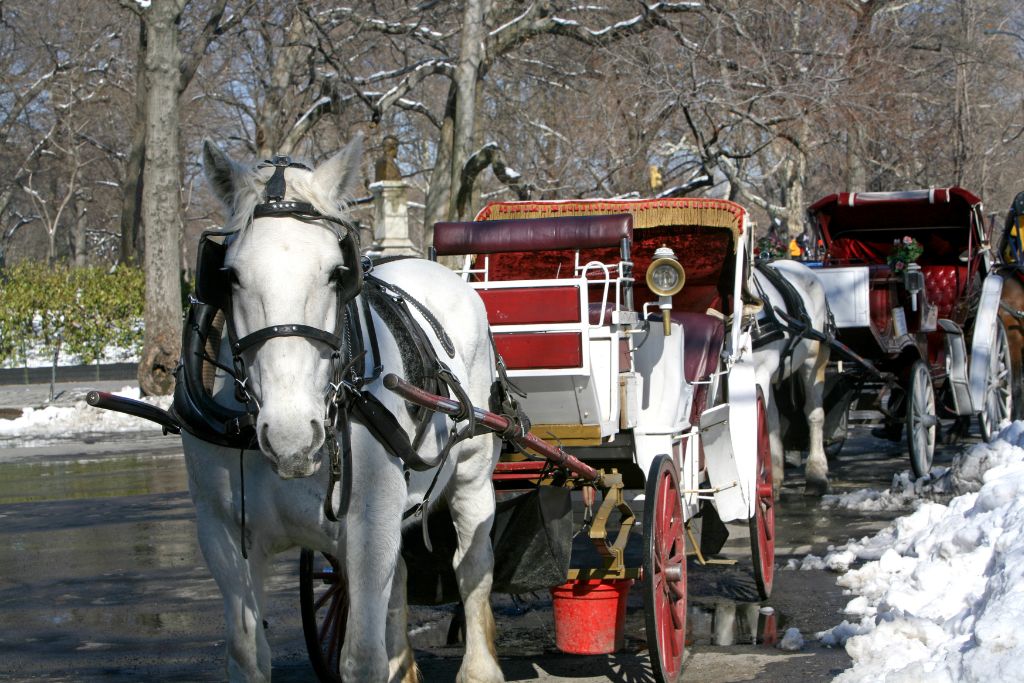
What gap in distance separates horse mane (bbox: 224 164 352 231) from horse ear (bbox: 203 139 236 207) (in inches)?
0.9

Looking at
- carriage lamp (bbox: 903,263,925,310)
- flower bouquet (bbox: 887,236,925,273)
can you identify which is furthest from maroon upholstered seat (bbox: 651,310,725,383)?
flower bouquet (bbox: 887,236,925,273)

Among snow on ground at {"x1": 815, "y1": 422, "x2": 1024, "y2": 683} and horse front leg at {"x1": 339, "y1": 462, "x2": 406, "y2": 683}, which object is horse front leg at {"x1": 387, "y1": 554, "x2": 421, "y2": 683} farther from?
snow on ground at {"x1": 815, "y1": 422, "x2": 1024, "y2": 683}

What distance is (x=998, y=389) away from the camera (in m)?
12.4

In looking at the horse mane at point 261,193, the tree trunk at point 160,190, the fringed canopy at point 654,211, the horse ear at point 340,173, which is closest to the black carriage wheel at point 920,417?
the fringed canopy at point 654,211

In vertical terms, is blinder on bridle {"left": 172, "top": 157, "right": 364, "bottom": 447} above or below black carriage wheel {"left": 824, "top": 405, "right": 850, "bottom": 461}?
above

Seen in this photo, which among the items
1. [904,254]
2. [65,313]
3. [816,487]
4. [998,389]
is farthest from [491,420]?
[65,313]

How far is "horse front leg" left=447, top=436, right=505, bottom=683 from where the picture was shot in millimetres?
5633

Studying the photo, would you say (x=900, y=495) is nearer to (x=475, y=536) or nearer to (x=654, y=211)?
(x=654, y=211)

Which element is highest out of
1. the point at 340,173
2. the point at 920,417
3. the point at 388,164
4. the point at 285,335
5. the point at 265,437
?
the point at 388,164

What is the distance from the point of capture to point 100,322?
25016 millimetres

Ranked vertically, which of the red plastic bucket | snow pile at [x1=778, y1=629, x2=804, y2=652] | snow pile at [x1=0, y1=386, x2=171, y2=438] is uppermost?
the red plastic bucket

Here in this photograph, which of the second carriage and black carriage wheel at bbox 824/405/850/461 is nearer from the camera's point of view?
the second carriage

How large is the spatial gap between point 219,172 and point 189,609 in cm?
403

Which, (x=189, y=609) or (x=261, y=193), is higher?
(x=261, y=193)
